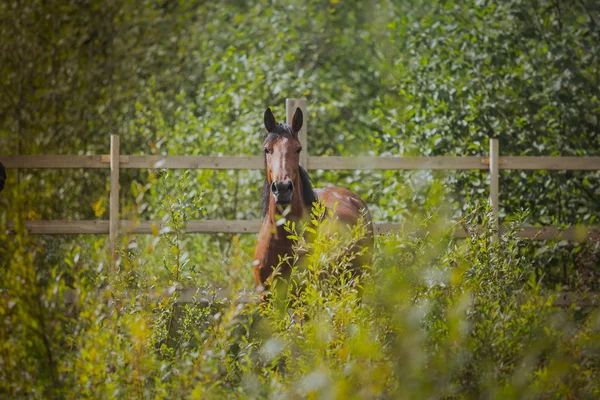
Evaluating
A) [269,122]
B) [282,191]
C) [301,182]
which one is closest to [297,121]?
[269,122]

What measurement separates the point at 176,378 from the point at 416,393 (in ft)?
3.28

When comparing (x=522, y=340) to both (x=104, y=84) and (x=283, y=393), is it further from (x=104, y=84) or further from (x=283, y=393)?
(x=104, y=84)

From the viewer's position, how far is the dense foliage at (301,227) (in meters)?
2.51

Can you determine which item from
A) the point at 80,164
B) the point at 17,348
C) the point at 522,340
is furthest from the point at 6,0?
the point at 522,340

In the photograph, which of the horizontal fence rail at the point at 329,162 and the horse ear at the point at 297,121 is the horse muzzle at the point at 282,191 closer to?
the horse ear at the point at 297,121

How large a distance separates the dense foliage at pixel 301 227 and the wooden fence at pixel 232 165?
29 cm

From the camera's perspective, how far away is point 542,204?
7.05 meters

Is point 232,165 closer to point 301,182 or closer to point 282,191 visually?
point 301,182

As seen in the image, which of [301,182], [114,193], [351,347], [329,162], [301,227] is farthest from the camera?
[329,162]

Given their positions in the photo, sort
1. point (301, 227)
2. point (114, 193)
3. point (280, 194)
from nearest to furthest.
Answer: point (280, 194) → point (301, 227) → point (114, 193)

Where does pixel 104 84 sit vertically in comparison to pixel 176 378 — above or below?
above

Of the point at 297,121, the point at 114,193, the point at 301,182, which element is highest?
the point at 297,121

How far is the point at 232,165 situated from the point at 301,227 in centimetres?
195

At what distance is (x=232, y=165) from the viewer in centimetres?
616
